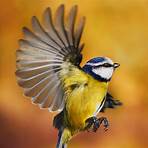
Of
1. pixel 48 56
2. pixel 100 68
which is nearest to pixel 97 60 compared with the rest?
pixel 100 68

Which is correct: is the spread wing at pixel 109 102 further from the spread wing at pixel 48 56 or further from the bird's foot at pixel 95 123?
the spread wing at pixel 48 56

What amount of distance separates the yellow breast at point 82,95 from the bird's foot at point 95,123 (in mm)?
18

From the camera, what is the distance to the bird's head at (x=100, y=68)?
2.45 metres

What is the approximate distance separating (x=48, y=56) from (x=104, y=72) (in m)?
0.18

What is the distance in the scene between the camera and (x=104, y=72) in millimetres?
2465

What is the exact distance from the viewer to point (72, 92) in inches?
96.9

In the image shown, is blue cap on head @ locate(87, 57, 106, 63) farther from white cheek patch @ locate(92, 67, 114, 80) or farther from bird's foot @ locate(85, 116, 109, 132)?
bird's foot @ locate(85, 116, 109, 132)

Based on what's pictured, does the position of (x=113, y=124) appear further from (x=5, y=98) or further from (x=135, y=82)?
(x=5, y=98)

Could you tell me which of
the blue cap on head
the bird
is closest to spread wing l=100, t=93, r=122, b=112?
the bird

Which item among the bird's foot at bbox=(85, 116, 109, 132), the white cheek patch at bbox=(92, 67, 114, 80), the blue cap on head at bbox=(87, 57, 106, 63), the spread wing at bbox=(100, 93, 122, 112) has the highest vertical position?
the blue cap on head at bbox=(87, 57, 106, 63)

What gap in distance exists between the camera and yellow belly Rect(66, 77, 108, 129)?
96.5 inches

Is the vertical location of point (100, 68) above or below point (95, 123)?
above

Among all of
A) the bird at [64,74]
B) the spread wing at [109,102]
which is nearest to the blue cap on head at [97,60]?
the bird at [64,74]

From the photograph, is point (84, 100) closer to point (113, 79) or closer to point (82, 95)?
point (82, 95)
